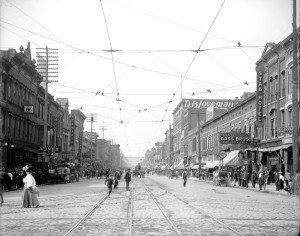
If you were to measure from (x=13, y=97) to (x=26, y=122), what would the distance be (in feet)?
19.4

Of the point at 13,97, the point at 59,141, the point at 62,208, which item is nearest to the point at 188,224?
the point at 62,208

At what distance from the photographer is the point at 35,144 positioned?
1975 inches

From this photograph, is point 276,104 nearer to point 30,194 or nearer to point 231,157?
point 231,157

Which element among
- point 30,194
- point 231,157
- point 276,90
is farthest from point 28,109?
point 30,194

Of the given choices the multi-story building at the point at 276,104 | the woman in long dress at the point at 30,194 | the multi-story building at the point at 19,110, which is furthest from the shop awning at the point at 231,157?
the woman in long dress at the point at 30,194

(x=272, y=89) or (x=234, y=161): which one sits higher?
(x=272, y=89)

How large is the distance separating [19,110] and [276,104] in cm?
2399

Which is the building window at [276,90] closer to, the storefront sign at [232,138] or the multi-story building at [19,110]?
the storefront sign at [232,138]

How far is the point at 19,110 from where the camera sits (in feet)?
142

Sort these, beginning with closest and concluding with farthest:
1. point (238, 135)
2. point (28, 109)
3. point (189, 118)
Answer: point (28, 109) → point (238, 135) → point (189, 118)

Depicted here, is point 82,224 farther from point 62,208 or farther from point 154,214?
point 62,208

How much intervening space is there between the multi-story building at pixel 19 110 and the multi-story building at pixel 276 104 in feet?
72.8

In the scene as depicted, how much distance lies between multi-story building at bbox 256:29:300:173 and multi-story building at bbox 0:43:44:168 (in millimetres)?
22177

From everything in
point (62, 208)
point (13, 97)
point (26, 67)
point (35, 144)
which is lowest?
point (62, 208)
